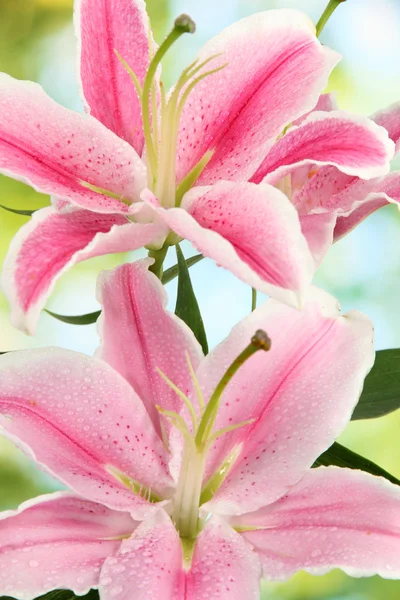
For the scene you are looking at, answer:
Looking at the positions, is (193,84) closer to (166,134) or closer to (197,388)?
(166,134)

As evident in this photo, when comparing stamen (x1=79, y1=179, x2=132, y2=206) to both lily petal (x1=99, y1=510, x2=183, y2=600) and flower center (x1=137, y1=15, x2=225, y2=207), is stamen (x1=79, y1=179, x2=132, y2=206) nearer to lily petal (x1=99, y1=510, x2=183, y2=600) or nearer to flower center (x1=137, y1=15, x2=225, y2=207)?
flower center (x1=137, y1=15, x2=225, y2=207)

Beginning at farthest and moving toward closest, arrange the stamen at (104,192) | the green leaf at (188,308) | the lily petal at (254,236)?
the green leaf at (188,308) → the stamen at (104,192) → the lily petal at (254,236)

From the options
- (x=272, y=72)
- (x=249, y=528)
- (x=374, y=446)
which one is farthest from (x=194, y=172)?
(x=374, y=446)

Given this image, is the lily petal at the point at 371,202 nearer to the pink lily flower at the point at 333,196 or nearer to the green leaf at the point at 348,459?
the pink lily flower at the point at 333,196

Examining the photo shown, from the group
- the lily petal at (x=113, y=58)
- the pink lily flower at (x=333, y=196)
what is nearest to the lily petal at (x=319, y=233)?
the pink lily flower at (x=333, y=196)

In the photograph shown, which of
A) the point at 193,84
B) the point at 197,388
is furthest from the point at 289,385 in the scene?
the point at 193,84

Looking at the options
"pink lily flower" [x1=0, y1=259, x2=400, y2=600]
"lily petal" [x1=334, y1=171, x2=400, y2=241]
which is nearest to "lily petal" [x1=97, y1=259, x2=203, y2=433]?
"pink lily flower" [x1=0, y1=259, x2=400, y2=600]
